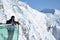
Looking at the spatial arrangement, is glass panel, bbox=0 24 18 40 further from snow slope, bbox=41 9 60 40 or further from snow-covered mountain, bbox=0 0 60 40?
snow slope, bbox=41 9 60 40

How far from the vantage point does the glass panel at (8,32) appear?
A: 8.53m

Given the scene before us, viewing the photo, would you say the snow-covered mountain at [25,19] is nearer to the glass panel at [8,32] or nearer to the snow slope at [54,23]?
the snow slope at [54,23]

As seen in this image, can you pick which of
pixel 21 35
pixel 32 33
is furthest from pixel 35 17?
pixel 21 35

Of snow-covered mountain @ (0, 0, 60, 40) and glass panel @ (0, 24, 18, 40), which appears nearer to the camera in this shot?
glass panel @ (0, 24, 18, 40)

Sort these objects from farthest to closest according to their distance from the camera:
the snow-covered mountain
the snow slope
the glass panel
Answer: the snow slope < the snow-covered mountain < the glass panel

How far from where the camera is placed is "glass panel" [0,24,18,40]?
8.53 metres

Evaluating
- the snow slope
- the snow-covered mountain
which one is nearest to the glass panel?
the snow-covered mountain

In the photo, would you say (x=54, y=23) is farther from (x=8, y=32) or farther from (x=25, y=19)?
(x=8, y=32)

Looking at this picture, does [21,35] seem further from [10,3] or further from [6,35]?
[6,35]

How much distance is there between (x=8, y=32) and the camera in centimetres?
876

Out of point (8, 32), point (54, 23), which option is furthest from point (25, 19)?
point (54, 23)

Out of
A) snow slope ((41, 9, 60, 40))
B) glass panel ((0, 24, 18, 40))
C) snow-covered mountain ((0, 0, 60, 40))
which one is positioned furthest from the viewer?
snow slope ((41, 9, 60, 40))

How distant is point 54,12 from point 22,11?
7890mm

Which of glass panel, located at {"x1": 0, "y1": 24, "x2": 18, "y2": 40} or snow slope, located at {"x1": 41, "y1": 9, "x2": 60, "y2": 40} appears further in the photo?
snow slope, located at {"x1": 41, "y1": 9, "x2": 60, "y2": 40}
